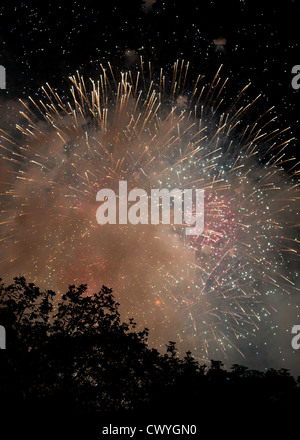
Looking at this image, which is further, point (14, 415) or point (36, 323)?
point (36, 323)

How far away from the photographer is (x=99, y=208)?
1844cm

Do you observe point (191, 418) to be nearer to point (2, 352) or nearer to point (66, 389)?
point (66, 389)

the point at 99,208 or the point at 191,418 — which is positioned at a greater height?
the point at 99,208

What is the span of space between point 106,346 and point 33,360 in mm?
2407

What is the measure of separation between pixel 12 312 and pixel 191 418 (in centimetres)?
634

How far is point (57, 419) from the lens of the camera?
8484 millimetres

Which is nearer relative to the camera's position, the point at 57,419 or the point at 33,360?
the point at 57,419

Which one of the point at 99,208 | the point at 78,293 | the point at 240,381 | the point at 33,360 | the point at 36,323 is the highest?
the point at 99,208

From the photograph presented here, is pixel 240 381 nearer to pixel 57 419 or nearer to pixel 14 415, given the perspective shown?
pixel 57 419

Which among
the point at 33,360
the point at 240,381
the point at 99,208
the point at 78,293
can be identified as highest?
the point at 99,208

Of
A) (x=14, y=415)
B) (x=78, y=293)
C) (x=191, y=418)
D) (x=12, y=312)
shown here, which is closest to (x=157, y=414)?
(x=191, y=418)

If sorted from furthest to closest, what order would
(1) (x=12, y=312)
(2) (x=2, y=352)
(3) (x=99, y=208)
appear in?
(3) (x=99, y=208)
(1) (x=12, y=312)
(2) (x=2, y=352)

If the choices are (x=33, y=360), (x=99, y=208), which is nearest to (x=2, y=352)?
(x=33, y=360)

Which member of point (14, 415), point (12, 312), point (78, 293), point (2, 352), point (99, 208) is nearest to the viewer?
point (14, 415)
